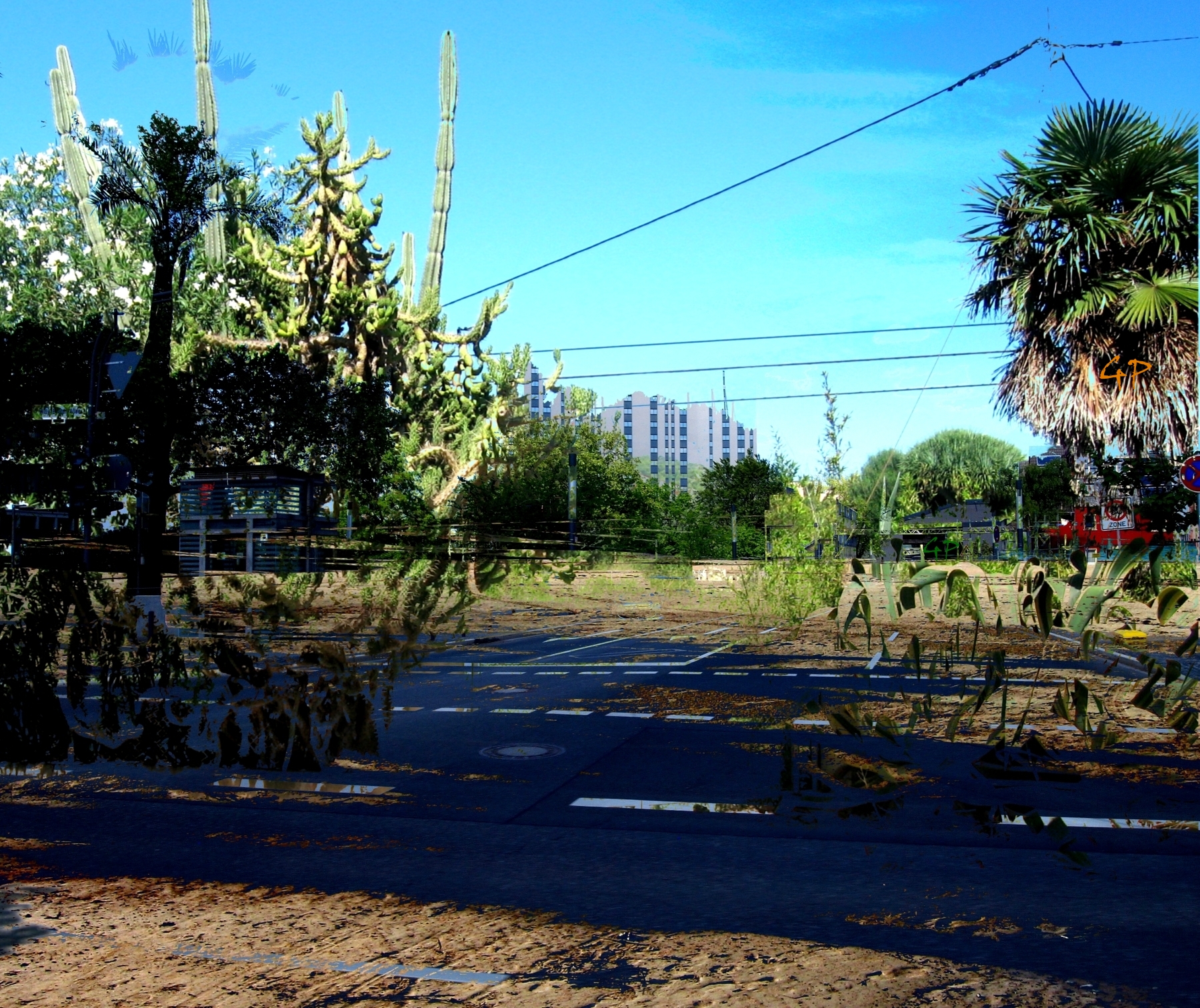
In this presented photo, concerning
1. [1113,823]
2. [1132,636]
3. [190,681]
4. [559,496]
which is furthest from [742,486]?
[1113,823]

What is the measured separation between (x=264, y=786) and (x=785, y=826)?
319cm

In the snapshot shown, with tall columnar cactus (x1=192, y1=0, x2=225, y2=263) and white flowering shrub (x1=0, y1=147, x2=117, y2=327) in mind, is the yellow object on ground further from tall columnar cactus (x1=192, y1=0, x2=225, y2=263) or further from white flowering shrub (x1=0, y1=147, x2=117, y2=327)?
white flowering shrub (x1=0, y1=147, x2=117, y2=327)

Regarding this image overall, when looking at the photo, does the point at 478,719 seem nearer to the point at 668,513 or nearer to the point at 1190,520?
the point at 1190,520

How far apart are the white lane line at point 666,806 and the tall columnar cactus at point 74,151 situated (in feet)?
87.8

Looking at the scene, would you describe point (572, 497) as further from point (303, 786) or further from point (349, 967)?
point (349, 967)

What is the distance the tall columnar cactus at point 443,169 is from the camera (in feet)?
101

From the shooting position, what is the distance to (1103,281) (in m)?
17.9

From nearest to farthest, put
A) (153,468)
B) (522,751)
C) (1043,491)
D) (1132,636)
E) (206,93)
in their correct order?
(522,751) < (153,468) < (1132,636) < (206,93) < (1043,491)

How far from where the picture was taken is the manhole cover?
750cm

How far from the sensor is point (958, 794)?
632 centimetres

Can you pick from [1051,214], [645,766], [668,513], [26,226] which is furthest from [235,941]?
[668,513]

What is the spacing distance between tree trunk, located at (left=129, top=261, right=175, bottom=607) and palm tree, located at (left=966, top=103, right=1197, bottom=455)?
13628 mm

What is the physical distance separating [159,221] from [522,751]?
1162 centimetres

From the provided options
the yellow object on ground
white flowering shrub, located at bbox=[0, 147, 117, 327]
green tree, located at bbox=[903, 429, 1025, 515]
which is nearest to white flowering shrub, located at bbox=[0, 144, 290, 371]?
white flowering shrub, located at bbox=[0, 147, 117, 327]
